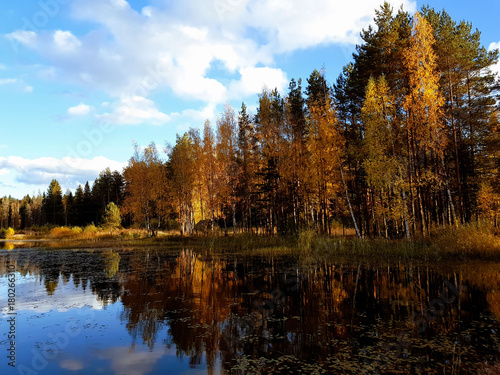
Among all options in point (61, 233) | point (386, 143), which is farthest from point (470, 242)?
point (61, 233)

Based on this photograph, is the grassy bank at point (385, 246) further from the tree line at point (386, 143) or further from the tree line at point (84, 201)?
the tree line at point (84, 201)

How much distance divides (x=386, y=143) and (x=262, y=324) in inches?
752

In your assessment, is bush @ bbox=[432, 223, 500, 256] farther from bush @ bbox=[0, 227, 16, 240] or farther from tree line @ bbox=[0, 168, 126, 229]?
bush @ bbox=[0, 227, 16, 240]

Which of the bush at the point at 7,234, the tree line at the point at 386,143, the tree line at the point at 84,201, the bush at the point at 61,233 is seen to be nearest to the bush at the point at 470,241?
the tree line at the point at 386,143

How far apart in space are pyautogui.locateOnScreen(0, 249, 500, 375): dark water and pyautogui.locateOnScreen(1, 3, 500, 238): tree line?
10426 millimetres

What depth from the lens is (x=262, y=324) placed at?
279 inches

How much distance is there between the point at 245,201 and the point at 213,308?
2854cm

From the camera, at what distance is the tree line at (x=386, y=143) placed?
2111cm

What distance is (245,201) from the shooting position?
37094mm

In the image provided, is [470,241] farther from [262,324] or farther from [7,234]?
[7,234]

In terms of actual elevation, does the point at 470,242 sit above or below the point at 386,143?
below

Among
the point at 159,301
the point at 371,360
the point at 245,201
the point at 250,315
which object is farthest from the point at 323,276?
the point at 245,201

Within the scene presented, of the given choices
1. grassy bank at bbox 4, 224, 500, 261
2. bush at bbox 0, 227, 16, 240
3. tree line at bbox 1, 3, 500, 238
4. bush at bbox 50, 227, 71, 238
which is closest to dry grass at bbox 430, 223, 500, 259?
grassy bank at bbox 4, 224, 500, 261

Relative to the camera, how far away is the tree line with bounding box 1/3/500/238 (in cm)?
2111
